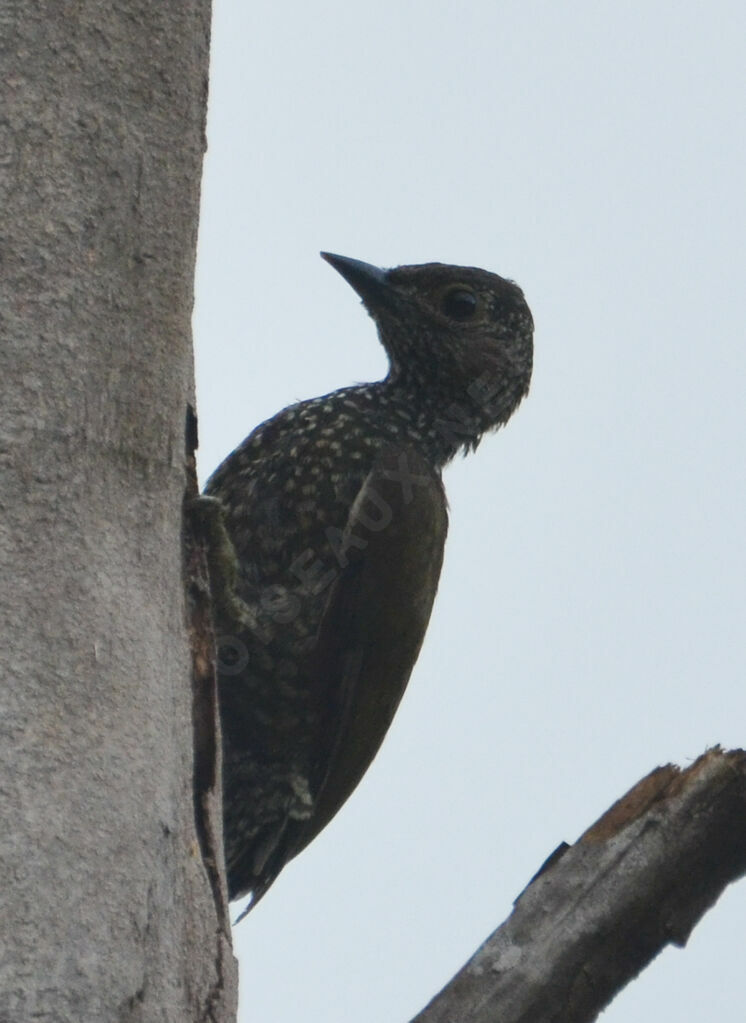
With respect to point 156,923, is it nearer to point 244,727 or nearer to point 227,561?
point 227,561

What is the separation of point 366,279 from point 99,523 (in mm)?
2955

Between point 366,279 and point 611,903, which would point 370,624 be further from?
point 611,903

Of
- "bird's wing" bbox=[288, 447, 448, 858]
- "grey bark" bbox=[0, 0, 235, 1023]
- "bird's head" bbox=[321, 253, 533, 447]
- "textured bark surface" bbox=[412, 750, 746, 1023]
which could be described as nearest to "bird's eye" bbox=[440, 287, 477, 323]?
"bird's head" bbox=[321, 253, 533, 447]

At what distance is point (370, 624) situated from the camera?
4594mm

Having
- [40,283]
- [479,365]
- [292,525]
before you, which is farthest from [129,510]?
Answer: [479,365]

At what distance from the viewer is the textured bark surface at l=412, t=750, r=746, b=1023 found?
8.50ft

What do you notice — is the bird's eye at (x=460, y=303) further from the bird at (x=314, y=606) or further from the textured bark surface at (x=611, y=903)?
the textured bark surface at (x=611, y=903)

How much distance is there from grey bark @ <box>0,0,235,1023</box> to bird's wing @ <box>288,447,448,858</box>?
1.91 metres

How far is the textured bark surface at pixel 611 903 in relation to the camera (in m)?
2.59

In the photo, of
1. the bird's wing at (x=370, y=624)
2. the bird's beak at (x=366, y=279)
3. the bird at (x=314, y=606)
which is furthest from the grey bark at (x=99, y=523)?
the bird's beak at (x=366, y=279)

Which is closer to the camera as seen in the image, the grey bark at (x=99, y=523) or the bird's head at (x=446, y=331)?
the grey bark at (x=99, y=523)

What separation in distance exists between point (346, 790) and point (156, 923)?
252cm

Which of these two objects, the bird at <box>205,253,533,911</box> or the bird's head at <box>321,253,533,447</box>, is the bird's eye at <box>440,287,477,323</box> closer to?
the bird's head at <box>321,253,533,447</box>

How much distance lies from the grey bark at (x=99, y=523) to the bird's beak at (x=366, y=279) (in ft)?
7.48
